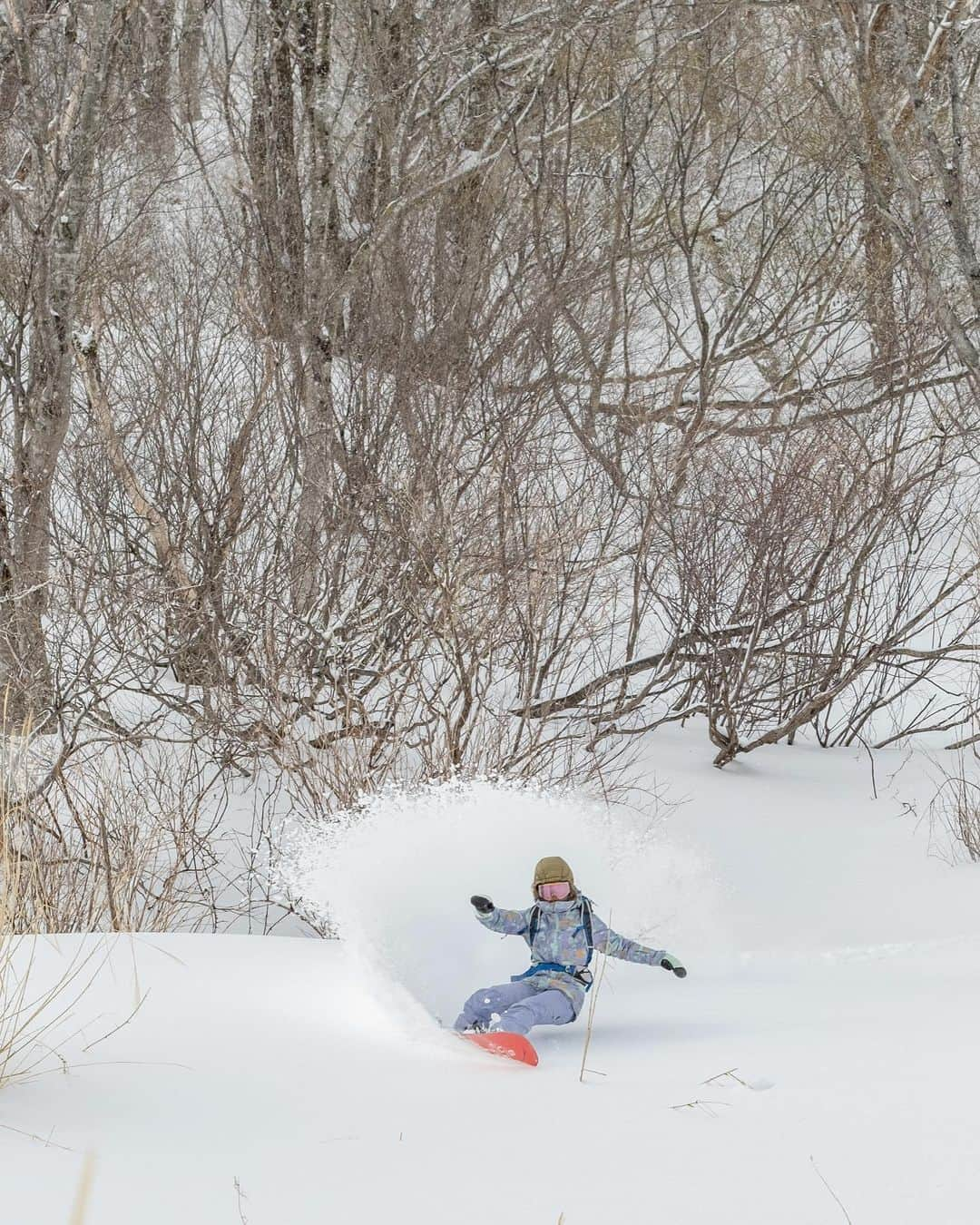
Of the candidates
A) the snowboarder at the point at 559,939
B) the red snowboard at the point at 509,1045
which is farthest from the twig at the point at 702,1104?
the snowboarder at the point at 559,939

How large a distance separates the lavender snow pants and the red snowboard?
0.20 meters

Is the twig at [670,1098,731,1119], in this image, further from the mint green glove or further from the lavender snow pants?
the mint green glove

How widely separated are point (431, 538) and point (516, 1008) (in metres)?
3.95

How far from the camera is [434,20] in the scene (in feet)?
37.0

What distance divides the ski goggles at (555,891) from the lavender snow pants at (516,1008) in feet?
0.94

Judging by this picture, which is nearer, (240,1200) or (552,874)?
(240,1200)

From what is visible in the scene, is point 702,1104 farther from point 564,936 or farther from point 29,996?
point 29,996

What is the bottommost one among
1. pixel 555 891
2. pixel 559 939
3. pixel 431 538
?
pixel 559 939

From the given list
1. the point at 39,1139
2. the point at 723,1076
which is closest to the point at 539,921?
the point at 723,1076

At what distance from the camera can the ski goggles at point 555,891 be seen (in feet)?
12.2

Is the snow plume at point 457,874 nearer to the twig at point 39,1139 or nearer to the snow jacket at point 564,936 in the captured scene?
the snow jacket at point 564,936

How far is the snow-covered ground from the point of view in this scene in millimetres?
1965

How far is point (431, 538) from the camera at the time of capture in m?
6.90

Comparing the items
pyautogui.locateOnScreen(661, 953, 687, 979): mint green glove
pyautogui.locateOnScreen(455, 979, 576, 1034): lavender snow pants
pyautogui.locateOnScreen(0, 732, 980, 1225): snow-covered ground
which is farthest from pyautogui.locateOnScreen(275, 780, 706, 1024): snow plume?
pyautogui.locateOnScreen(661, 953, 687, 979): mint green glove
